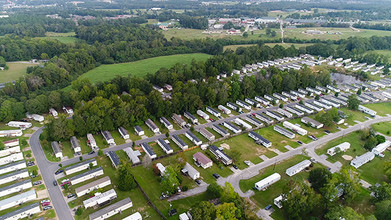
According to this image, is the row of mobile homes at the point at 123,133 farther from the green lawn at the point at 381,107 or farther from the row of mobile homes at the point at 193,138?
the green lawn at the point at 381,107

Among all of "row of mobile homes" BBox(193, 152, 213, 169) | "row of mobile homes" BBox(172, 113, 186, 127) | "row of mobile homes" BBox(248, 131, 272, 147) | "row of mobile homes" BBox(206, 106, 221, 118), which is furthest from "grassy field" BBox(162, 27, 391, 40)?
"row of mobile homes" BBox(193, 152, 213, 169)

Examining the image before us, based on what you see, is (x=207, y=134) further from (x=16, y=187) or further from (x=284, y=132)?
(x=16, y=187)

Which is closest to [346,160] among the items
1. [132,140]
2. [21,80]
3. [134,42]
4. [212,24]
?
[132,140]

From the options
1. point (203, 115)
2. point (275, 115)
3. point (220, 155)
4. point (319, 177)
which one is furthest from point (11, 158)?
point (275, 115)

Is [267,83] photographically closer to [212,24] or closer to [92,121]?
[92,121]

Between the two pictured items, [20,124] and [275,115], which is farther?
[275,115]

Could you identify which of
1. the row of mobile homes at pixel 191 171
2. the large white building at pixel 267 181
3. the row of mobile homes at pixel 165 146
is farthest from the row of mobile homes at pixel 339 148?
the row of mobile homes at pixel 165 146
